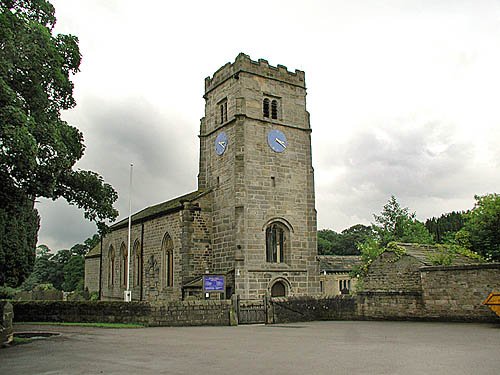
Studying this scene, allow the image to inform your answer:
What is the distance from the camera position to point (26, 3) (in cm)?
1584

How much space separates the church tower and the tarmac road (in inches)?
434

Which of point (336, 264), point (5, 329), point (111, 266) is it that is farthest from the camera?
point (336, 264)

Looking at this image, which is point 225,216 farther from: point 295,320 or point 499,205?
point 499,205

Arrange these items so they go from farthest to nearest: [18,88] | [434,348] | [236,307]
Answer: [236,307]
[18,88]
[434,348]

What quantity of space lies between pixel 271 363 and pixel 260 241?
18.7 meters

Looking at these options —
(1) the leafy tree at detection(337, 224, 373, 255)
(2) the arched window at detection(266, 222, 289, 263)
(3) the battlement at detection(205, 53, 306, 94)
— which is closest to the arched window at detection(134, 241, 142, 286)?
(2) the arched window at detection(266, 222, 289, 263)

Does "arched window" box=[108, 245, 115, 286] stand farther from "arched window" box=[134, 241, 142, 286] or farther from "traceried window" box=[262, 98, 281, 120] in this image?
"traceried window" box=[262, 98, 281, 120]

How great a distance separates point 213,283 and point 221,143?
11.1m

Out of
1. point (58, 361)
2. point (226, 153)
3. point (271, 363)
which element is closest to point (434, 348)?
point (271, 363)

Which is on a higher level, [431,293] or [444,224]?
[444,224]

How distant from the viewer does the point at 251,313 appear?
22312 mm

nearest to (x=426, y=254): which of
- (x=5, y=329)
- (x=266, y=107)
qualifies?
(x=266, y=107)

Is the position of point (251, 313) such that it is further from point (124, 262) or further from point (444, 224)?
point (444, 224)

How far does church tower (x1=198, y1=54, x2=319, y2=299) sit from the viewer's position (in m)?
29.1
